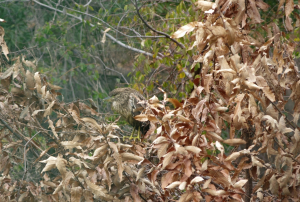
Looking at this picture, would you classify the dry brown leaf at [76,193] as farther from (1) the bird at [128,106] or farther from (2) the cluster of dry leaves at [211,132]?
(1) the bird at [128,106]

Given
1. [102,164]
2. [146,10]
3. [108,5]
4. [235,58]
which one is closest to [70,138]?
[102,164]

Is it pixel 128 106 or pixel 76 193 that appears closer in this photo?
pixel 76 193

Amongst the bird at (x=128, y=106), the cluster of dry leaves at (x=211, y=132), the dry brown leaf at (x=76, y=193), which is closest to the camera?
the cluster of dry leaves at (x=211, y=132)

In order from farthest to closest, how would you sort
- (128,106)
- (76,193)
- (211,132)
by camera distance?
(128,106), (76,193), (211,132)

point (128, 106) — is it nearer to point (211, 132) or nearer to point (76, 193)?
point (76, 193)

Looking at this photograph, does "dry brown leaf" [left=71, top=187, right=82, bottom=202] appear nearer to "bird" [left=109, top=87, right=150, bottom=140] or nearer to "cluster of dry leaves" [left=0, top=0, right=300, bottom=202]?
"cluster of dry leaves" [left=0, top=0, right=300, bottom=202]

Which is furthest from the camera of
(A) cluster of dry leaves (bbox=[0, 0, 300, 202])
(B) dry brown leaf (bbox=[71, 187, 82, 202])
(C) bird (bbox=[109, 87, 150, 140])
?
(C) bird (bbox=[109, 87, 150, 140])

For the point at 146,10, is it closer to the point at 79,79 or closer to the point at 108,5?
the point at 108,5

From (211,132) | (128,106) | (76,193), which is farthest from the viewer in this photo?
(128,106)

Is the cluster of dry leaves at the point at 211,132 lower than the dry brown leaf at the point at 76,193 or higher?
higher

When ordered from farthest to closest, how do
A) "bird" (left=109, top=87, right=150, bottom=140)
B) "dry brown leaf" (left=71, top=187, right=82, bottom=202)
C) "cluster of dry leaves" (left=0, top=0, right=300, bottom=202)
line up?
"bird" (left=109, top=87, right=150, bottom=140), "dry brown leaf" (left=71, top=187, right=82, bottom=202), "cluster of dry leaves" (left=0, top=0, right=300, bottom=202)

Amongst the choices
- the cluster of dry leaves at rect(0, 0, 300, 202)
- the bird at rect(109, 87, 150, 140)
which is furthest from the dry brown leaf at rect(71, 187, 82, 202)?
the bird at rect(109, 87, 150, 140)

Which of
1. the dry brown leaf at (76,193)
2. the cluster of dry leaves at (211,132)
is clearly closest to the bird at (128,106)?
the cluster of dry leaves at (211,132)

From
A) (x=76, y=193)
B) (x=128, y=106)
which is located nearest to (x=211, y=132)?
(x=76, y=193)
